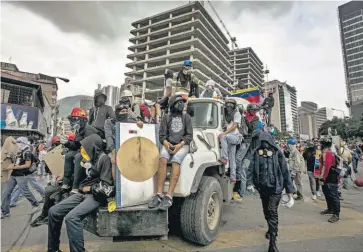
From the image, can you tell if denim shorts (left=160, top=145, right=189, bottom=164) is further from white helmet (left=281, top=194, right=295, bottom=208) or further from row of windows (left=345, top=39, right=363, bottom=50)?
row of windows (left=345, top=39, right=363, bottom=50)

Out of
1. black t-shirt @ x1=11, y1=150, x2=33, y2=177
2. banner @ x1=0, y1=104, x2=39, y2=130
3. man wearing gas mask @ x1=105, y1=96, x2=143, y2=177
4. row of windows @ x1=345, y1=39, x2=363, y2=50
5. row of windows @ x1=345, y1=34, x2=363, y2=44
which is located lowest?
black t-shirt @ x1=11, y1=150, x2=33, y2=177

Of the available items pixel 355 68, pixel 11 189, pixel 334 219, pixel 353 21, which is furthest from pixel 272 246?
pixel 353 21

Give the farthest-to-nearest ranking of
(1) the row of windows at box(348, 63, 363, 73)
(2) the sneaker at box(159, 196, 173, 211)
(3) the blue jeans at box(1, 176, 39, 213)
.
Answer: (1) the row of windows at box(348, 63, 363, 73), (3) the blue jeans at box(1, 176, 39, 213), (2) the sneaker at box(159, 196, 173, 211)

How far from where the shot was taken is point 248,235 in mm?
3971

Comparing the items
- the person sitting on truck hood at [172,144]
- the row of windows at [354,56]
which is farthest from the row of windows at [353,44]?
the person sitting on truck hood at [172,144]

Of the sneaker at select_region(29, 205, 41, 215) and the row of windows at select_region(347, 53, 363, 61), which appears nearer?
the sneaker at select_region(29, 205, 41, 215)

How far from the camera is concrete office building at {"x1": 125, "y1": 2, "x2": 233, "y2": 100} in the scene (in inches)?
2402

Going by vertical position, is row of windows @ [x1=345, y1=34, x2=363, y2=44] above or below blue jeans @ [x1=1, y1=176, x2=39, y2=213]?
above

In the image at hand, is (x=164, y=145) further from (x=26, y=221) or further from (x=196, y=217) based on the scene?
(x=26, y=221)

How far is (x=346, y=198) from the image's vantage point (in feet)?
24.3

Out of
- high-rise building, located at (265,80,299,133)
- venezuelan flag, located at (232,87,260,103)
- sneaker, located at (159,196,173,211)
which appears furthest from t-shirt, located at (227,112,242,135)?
high-rise building, located at (265,80,299,133)

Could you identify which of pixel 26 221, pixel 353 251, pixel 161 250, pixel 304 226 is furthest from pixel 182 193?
pixel 26 221

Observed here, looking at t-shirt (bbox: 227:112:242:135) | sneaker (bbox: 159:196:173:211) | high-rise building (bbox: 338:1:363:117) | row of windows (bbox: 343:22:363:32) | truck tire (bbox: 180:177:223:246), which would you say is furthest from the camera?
row of windows (bbox: 343:22:363:32)

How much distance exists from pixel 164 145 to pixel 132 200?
827mm
